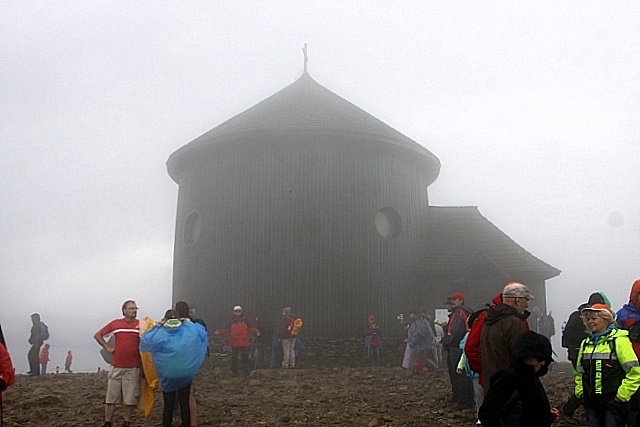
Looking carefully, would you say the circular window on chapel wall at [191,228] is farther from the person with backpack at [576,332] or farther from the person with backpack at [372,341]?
the person with backpack at [576,332]

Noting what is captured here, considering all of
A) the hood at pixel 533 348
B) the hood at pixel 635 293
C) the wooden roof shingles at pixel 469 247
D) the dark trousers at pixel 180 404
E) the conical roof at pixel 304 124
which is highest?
the conical roof at pixel 304 124

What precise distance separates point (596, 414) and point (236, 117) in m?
19.9

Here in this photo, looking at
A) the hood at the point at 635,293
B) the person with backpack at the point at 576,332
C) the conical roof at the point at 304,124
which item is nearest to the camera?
the hood at the point at 635,293

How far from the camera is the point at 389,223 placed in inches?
907

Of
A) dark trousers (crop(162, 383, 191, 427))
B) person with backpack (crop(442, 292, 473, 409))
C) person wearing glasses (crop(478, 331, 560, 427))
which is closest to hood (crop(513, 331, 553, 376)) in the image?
person wearing glasses (crop(478, 331, 560, 427))

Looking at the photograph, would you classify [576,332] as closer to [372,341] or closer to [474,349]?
[474,349]

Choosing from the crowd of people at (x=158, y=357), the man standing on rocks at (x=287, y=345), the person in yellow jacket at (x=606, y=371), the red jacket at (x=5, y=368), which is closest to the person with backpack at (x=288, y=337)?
the man standing on rocks at (x=287, y=345)

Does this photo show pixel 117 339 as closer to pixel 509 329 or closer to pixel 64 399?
pixel 64 399

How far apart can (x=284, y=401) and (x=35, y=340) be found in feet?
31.4

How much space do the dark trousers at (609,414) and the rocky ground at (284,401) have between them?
3238 millimetres

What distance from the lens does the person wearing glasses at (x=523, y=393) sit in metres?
4.75

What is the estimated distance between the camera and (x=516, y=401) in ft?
15.6

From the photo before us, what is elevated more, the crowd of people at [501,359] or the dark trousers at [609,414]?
the crowd of people at [501,359]

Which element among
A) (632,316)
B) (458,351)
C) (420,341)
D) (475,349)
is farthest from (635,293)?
(420,341)
